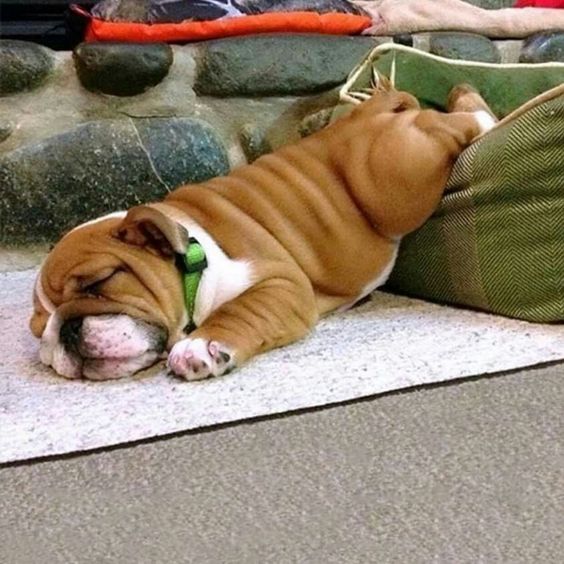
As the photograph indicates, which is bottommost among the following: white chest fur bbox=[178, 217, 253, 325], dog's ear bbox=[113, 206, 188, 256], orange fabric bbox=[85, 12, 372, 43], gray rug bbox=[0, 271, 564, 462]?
gray rug bbox=[0, 271, 564, 462]

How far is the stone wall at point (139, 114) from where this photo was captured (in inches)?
80.0

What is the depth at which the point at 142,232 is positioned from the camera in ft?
4.68

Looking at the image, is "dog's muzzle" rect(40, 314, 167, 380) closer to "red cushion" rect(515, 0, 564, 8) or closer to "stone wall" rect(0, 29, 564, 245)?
"stone wall" rect(0, 29, 564, 245)

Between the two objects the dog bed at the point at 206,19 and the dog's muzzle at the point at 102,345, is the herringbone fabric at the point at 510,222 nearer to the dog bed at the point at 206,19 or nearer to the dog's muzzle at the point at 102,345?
the dog's muzzle at the point at 102,345

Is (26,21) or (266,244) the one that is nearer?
(266,244)

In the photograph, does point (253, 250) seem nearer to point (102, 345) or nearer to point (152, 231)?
point (152, 231)

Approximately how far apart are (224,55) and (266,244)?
0.66 metres

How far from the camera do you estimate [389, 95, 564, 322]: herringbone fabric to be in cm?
150

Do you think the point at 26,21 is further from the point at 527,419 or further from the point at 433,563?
the point at 433,563

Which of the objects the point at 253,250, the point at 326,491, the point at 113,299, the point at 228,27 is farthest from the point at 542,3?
the point at 326,491

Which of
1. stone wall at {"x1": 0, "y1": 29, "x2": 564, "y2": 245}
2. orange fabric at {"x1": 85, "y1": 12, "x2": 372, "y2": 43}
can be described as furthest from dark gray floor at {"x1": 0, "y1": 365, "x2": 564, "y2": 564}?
orange fabric at {"x1": 85, "y1": 12, "x2": 372, "y2": 43}

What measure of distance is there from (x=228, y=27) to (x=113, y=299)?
92cm

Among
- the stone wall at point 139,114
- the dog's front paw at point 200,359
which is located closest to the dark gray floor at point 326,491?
the dog's front paw at point 200,359

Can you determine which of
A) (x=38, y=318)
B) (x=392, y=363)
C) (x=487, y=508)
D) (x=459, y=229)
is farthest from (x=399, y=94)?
(x=487, y=508)
